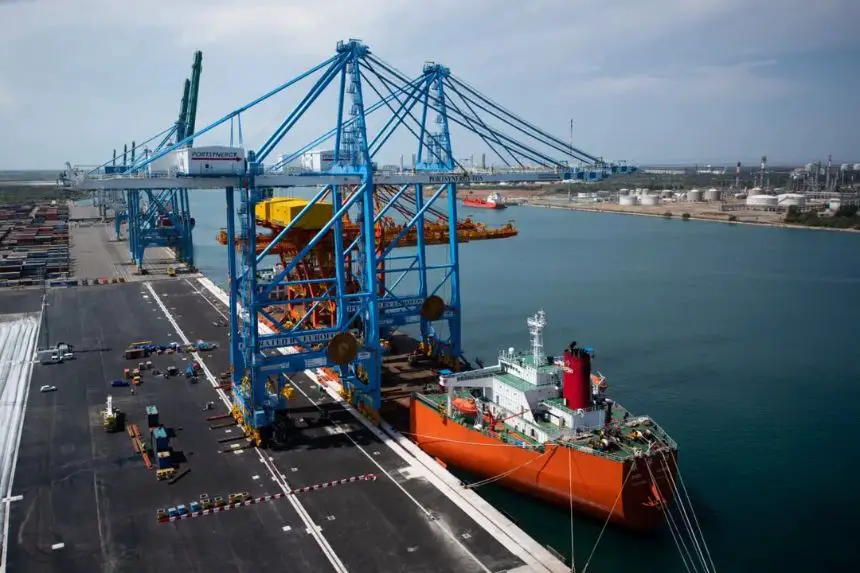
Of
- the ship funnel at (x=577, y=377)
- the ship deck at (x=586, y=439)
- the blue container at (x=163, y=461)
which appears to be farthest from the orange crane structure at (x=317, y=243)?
the ship funnel at (x=577, y=377)

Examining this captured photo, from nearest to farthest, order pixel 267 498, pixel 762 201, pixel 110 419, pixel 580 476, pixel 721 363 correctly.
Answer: pixel 267 498 < pixel 580 476 < pixel 110 419 < pixel 721 363 < pixel 762 201

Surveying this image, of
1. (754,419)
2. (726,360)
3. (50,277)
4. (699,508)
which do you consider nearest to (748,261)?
(726,360)

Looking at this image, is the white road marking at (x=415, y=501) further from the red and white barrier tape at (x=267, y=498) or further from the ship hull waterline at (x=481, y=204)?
the ship hull waterline at (x=481, y=204)

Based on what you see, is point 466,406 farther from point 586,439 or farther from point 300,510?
point 300,510

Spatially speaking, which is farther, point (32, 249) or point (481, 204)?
point (481, 204)

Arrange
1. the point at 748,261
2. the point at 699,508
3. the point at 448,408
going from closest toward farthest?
the point at 699,508
the point at 448,408
the point at 748,261

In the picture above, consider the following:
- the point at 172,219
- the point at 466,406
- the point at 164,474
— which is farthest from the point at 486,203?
the point at 164,474

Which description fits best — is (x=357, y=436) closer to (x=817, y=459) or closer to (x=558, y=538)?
(x=558, y=538)
